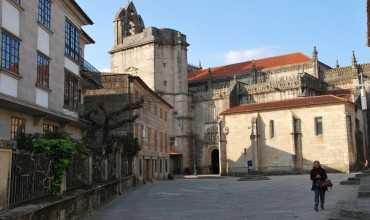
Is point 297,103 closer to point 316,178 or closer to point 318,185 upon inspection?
point 316,178

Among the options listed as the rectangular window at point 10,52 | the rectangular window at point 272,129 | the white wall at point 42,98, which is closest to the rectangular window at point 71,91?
the white wall at point 42,98

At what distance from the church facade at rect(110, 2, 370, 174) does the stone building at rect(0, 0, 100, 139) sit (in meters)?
28.6

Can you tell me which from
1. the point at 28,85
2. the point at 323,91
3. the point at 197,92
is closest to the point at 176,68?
the point at 197,92

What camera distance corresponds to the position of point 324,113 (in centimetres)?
4628

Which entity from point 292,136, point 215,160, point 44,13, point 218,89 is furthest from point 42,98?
point 218,89

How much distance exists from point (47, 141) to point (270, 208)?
26.3 ft

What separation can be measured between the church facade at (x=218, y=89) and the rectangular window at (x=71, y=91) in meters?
28.5

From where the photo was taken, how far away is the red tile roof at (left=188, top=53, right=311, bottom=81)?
71.4 meters

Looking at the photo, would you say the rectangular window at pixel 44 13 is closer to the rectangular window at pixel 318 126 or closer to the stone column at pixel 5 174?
the stone column at pixel 5 174

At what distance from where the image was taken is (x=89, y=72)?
89.0ft

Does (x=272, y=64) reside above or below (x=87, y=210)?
above

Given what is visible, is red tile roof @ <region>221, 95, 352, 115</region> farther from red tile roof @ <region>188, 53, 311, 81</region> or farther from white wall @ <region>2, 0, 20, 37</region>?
white wall @ <region>2, 0, 20, 37</region>

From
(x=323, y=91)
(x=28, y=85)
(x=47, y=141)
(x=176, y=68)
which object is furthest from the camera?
(x=176, y=68)

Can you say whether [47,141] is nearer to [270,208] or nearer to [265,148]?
[270,208]
